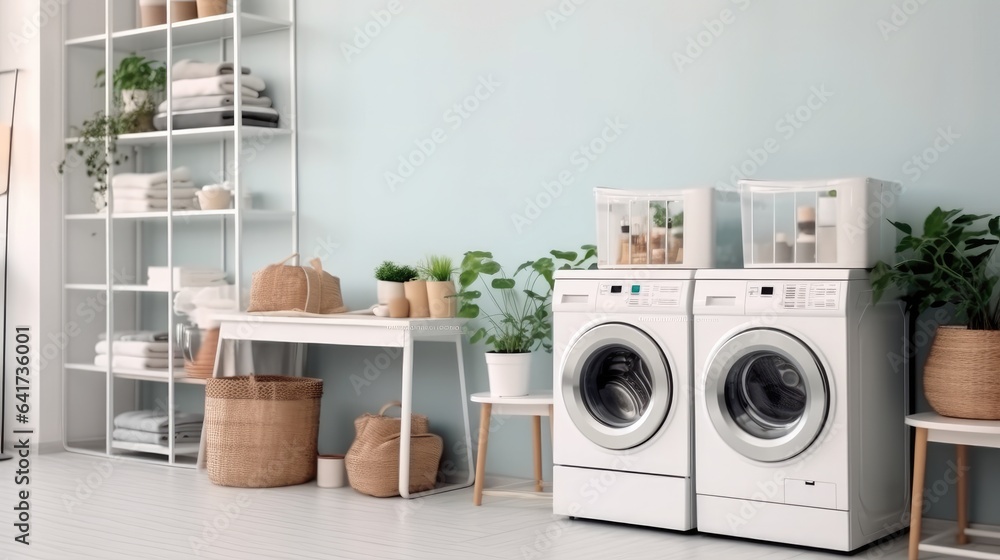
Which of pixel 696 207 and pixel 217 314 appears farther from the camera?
pixel 217 314

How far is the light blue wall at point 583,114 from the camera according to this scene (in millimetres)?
3723

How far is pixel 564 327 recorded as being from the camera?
3957 mm

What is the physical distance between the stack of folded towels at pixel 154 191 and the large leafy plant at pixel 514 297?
5.09 feet

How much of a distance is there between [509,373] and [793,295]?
1.16m

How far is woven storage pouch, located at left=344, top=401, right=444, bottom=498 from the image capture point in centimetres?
442

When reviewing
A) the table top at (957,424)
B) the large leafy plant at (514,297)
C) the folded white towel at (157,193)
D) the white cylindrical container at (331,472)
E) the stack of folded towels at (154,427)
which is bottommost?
the white cylindrical container at (331,472)

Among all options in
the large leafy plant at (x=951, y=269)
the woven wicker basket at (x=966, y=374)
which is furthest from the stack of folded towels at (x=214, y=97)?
the woven wicker basket at (x=966, y=374)

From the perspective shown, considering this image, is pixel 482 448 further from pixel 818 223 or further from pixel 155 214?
pixel 155 214

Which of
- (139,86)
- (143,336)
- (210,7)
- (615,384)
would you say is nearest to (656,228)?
(615,384)

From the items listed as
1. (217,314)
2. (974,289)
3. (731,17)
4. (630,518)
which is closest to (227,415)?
(217,314)

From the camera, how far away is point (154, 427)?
17.5ft

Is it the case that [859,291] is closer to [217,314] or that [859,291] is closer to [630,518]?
[630,518]

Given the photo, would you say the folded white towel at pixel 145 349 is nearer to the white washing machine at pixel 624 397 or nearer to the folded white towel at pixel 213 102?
the folded white towel at pixel 213 102

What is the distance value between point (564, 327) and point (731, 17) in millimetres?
1287
